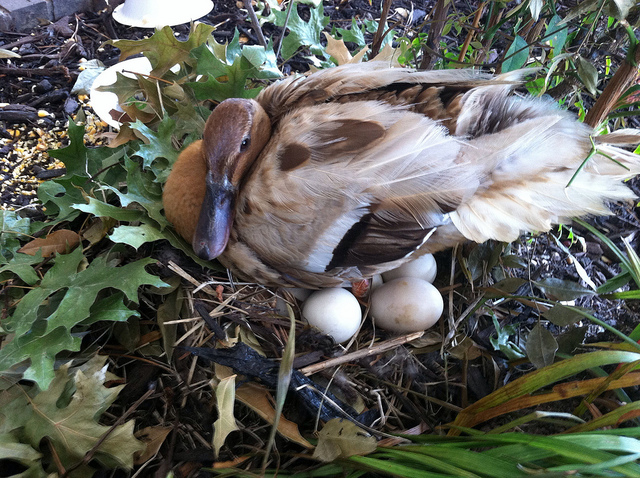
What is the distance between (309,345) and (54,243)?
88 centimetres

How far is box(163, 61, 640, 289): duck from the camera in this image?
4.12 feet

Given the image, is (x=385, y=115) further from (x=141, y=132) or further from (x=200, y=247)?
(x=141, y=132)

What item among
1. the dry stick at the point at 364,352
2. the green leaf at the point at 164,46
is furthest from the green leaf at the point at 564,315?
the green leaf at the point at 164,46

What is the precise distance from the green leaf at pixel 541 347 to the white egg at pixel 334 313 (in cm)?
48

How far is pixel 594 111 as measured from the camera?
1.28 m

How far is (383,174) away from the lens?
1249mm

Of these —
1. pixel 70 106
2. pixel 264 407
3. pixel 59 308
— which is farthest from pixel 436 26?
pixel 70 106

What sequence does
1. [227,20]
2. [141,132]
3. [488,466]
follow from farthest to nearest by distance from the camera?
[227,20] < [141,132] < [488,466]

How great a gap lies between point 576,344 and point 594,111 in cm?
65

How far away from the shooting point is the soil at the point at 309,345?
1.23 meters

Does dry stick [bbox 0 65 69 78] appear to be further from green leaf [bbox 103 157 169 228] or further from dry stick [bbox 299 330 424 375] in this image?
dry stick [bbox 299 330 424 375]

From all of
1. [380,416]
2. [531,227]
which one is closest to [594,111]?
[531,227]

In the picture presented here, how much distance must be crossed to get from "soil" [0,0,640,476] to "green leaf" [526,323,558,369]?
0.13 metres

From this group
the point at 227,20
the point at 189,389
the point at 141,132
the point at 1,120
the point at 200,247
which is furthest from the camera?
the point at 227,20
